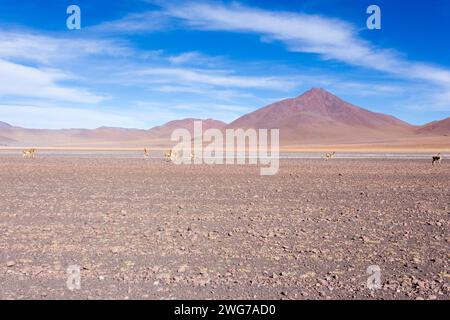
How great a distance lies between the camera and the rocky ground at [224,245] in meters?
5.67

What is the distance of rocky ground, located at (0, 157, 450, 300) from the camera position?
567 centimetres

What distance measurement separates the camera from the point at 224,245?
7.76 meters

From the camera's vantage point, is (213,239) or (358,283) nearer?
(358,283)

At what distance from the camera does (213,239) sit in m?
8.22

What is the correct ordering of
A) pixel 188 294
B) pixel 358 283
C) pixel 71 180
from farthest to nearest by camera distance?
1. pixel 71 180
2. pixel 358 283
3. pixel 188 294

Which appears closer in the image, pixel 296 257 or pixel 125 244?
pixel 296 257

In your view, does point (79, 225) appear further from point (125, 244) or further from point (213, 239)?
point (213, 239)

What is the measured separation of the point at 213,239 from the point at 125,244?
1.62 metres

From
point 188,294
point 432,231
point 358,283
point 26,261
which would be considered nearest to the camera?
point 188,294
